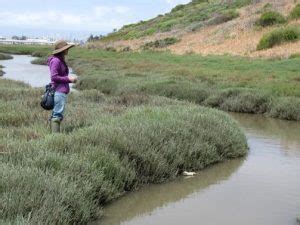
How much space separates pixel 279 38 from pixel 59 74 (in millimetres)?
28130

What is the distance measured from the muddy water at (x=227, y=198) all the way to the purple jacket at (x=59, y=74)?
2.78 m

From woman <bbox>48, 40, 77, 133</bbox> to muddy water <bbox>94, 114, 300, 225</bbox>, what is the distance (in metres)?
2.51

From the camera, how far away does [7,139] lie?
9.43 m

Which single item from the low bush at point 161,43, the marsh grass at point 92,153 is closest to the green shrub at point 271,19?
the low bush at point 161,43

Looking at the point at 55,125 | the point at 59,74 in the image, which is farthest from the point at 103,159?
the point at 59,74

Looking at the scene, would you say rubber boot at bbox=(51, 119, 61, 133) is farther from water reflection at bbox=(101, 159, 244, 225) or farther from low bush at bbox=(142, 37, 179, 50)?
low bush at bbox=(142, 37, 179, 50)

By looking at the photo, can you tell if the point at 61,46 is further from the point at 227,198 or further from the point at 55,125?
the point at 227,198

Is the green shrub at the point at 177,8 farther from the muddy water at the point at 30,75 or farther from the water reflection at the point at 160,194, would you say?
the water reflection at the point at 160,194

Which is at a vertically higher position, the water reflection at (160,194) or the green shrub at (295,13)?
the green shrub at (295,13)

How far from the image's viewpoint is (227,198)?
9.37 metres

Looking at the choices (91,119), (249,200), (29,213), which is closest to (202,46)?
(91,119)

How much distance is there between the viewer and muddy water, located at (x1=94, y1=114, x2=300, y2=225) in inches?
324

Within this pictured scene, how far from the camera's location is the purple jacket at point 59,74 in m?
10.8

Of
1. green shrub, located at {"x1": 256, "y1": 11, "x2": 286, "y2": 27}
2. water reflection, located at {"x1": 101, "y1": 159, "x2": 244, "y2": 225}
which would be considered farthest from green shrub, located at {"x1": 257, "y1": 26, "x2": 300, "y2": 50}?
water reflection, located at {"x1": 101, "y1": 159, "x2": 244, "y2": 225}
